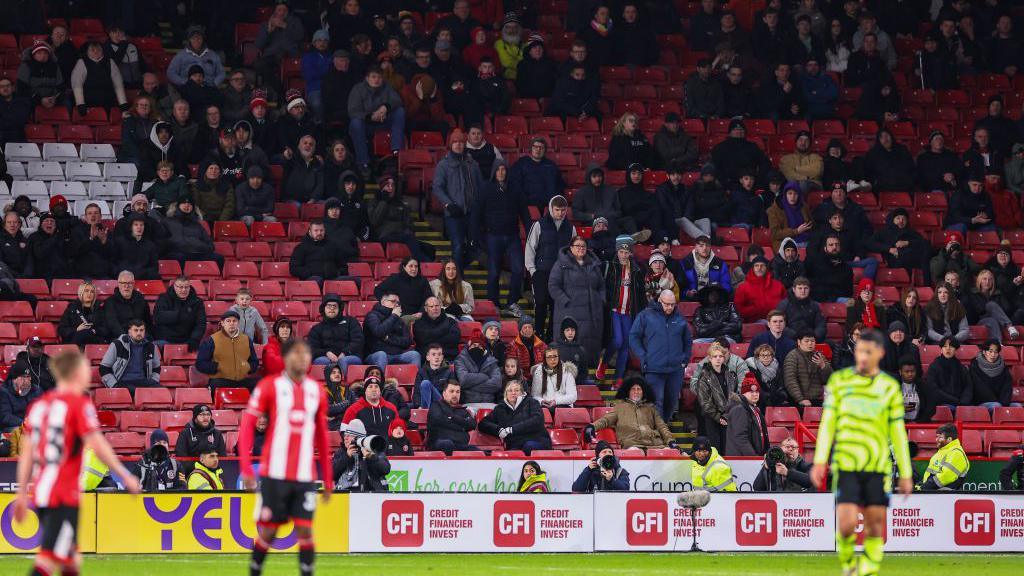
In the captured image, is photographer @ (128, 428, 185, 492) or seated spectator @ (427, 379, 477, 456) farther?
seated spectator @ (427, 379, 477, 456)

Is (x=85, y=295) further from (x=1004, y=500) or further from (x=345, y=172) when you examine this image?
(x=1004, y=500)

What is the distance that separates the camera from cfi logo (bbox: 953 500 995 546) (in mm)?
17047

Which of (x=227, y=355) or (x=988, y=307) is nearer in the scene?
(x=227, y=355)

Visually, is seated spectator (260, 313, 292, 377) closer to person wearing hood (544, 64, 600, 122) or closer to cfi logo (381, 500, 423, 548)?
cfi logo (381, 500, 423, 548)

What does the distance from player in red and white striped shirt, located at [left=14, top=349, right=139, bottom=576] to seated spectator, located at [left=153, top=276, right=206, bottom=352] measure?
926cm

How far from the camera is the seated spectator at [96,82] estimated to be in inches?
898

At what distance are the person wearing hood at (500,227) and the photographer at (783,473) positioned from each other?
192 inches

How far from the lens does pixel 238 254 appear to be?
70.3 feet

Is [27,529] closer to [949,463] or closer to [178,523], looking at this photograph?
[178,523]

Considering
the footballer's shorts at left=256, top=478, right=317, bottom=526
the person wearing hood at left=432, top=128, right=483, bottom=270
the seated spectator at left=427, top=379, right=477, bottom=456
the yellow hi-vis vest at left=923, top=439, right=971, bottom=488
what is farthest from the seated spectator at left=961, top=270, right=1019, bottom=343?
the footballer's shorts at left=256, top=478, right=317, bottom=526

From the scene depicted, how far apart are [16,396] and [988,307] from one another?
13028mm

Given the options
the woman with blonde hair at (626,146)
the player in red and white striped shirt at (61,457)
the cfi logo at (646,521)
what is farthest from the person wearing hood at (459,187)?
the player in red and white striped shirt at (61,457)

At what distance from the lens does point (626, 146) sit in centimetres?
2378

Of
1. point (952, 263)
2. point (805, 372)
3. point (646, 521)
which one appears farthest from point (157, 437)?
point (952, 263)
